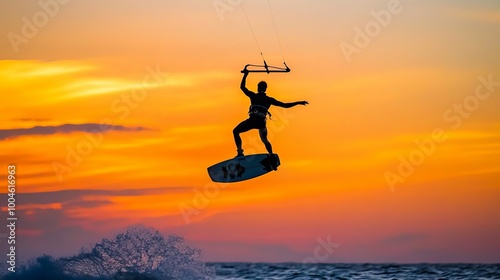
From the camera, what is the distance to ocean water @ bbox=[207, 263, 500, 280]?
42281mm

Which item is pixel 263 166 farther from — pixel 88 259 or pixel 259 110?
pixel 88 259

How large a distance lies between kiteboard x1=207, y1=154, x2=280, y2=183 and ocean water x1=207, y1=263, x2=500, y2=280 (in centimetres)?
1538

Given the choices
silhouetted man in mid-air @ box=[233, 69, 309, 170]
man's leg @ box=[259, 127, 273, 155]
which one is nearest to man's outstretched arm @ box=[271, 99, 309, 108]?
silhouetted man in mid-air @ box=[233, 69, 309, 170]

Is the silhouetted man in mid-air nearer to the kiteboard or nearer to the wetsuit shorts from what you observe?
the wetsuit shorts

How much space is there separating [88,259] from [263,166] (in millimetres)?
9408

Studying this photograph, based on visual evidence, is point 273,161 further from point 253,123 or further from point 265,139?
point 253,123

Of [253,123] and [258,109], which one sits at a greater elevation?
[258,109]

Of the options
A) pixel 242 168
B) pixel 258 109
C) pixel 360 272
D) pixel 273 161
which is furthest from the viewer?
pixel 360 272

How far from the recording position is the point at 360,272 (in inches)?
1779

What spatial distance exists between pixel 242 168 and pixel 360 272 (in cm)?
2105

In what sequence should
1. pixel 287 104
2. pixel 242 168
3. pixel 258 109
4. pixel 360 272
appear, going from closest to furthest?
1. pixel 287 104
2. pixel 258 109
3. pixel 242 168
4. pixel 360 272

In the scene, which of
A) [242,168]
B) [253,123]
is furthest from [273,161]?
[253,123]

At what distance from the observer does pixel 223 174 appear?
1033 inches

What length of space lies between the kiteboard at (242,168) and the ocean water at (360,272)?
15378 mm
